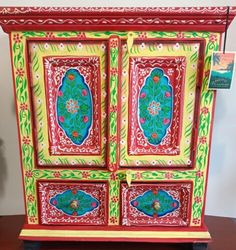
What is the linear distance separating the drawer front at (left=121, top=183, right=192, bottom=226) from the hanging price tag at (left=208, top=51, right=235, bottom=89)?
1.25ft

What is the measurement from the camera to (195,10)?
951 millimetres

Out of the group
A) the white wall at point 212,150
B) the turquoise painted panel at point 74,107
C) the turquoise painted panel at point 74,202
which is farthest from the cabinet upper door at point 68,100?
the white wall at point 212,150

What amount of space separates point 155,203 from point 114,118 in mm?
357

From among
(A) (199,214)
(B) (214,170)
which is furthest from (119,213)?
(B) (214,170)

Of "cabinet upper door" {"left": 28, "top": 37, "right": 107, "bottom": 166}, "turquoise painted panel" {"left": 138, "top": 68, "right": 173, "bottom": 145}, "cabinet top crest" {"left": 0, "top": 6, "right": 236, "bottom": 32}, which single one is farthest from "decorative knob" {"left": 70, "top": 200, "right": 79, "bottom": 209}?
"cabinet top crest" {"left": 0, "top": 6, "right": 236, "bottom": 32}

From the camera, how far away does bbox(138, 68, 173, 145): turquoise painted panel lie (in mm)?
1036

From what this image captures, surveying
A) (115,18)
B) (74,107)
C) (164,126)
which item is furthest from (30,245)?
(115,18)

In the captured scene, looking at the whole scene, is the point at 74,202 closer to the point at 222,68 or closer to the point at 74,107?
the point at 74,107

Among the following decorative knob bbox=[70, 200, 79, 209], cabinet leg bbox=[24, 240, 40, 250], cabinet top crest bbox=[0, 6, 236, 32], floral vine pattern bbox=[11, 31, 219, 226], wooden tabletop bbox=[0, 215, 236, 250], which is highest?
cabinet top crest bbox=[0, 6, 236, 32]

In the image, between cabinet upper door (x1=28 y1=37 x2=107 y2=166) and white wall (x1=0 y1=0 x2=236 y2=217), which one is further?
white wall (x1=0 y1=0 x2=236 y2=217)

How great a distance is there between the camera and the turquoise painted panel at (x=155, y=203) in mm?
1142

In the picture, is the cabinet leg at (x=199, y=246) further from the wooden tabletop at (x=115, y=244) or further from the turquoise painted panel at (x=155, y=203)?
the turquoise painted panel at (x=155, y=203)

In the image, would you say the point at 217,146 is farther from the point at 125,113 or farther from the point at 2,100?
the point at 2,100

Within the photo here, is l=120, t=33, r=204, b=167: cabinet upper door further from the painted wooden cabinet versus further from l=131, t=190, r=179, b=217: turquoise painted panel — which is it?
l=131, t=190, r=179, b=217: turquoise painted panel
